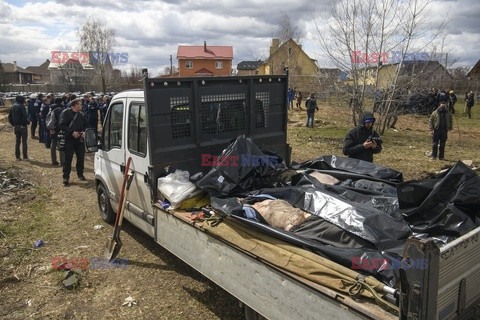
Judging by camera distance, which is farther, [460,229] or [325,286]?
[460,229]

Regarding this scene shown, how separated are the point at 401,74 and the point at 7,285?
13313mm

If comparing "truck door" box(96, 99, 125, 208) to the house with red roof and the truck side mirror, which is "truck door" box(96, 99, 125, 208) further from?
the house with red roof

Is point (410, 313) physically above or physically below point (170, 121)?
below

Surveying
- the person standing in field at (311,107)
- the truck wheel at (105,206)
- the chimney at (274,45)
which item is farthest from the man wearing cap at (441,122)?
the chimney at (274,45)

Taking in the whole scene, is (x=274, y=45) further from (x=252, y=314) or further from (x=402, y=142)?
(x=252, y=314)

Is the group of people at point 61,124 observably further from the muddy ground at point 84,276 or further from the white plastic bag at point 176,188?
the white plastic bag at point 176,188

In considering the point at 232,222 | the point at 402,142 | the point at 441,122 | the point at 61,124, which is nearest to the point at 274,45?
the point at 402,142

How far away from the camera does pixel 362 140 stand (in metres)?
5.50

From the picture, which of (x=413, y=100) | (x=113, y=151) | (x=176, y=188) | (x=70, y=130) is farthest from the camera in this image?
(x=413, y=100)

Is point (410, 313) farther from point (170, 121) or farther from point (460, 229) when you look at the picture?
point (170, 121)

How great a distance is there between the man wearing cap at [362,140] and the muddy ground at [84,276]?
2.82m

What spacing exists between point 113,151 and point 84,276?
1731 mm

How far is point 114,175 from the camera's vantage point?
209 inches

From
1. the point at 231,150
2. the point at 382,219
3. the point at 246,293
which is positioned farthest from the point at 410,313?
the point at 231,150
